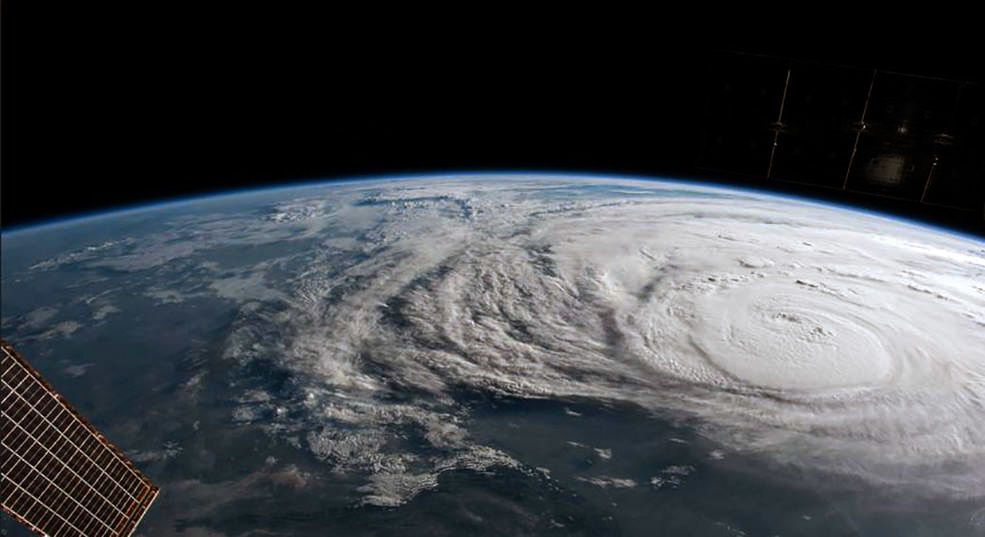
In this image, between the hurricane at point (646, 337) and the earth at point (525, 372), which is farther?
the hurricane at point (646, 337)

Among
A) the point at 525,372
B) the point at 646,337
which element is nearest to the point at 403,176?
the point at 525,372

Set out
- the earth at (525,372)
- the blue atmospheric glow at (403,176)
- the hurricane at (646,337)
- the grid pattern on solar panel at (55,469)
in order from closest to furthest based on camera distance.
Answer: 1. the grid pattern on solar panel at (55,469)
2. the earth at (525,372)
3. the hurricane at (646,337)
4. the blue atmospheric glow at (403,176)

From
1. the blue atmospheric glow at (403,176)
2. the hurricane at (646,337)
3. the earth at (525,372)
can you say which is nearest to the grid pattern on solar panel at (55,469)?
the earth at (525,372)

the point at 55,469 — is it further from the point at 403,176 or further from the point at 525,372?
the point at 403,176

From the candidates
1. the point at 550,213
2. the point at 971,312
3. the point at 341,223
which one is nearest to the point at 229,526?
the point at 341,223

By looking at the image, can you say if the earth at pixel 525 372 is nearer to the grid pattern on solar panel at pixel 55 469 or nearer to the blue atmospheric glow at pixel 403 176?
the blue atmospheric glow at pixel 403 176

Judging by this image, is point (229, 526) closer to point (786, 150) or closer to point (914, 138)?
point (786, 150)

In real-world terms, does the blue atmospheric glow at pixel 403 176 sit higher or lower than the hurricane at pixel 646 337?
higher

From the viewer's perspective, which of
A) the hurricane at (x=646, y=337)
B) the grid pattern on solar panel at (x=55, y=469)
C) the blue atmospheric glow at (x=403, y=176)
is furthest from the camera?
the blue atmospheric glow at (x=403, y=176)
